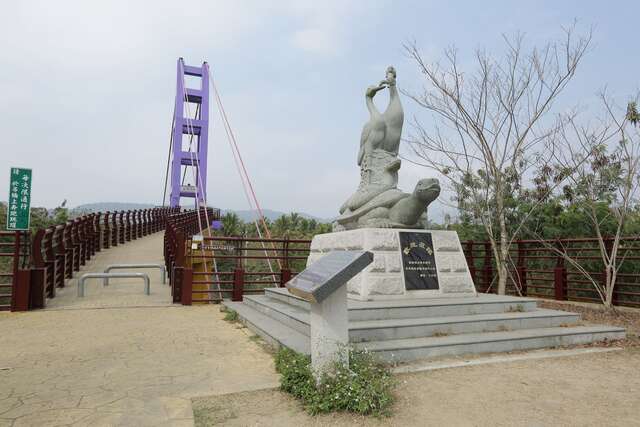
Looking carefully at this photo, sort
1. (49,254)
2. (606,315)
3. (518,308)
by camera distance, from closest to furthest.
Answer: (518,308) → (606,315) → (49,254)

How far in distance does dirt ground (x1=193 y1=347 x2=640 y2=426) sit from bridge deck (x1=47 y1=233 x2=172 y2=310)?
210 inches

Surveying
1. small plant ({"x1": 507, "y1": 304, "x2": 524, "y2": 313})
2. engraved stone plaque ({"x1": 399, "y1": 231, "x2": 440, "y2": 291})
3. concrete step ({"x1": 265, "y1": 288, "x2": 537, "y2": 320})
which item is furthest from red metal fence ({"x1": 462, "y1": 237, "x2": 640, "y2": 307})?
engraved stone plaque ({"x1": 399, "y1": 231, "x2": 440, "y2": 291})

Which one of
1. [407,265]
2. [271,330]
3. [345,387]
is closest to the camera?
[345,387]

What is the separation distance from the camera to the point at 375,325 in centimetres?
437

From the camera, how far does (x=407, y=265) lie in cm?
588

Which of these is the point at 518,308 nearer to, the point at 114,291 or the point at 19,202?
the point at 114,291

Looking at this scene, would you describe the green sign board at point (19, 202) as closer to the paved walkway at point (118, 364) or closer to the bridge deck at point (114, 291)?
the bridge deck at point (114, 291)

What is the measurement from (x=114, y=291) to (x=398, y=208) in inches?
253

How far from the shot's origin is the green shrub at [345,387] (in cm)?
288

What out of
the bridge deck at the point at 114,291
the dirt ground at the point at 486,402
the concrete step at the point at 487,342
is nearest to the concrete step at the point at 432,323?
the concrete step at the point at 487,342

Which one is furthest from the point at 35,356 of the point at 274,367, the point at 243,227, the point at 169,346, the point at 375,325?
the point at 243,227

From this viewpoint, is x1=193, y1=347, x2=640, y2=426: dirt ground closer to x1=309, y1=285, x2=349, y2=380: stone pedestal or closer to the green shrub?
the green shrub

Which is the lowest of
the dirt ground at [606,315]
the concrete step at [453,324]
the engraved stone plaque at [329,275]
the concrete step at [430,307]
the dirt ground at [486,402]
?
the dirt ground at [486,402]

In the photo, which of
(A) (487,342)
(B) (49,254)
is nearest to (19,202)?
(B) (49,254)
